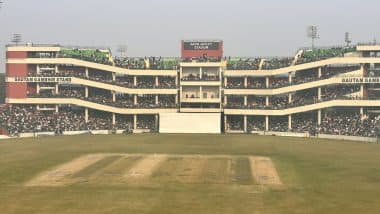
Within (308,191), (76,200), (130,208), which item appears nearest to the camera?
(130,208)

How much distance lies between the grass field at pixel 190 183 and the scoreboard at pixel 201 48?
6482 centimetres

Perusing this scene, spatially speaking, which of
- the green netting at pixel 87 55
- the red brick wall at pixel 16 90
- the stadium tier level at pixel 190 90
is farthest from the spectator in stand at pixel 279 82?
the red brick wall at pixel 16 90

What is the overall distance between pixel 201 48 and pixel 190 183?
93027 millimetres

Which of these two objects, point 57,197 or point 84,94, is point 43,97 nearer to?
point 84,94

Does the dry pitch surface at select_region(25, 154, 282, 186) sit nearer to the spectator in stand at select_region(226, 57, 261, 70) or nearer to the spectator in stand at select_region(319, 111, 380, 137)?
the spectator in stand at select_region(319, 111, 380, 137)

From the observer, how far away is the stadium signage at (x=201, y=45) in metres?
134

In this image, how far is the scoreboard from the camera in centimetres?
13438

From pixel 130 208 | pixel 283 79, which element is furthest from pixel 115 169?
pixel 283 79

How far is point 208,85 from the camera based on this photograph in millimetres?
125562

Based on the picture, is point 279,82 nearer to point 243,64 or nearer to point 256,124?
point 243,64

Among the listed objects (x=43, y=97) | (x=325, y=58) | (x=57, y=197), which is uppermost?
(x=325, y=58)

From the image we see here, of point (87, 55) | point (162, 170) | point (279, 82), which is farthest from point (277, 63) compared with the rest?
point (162, 170)

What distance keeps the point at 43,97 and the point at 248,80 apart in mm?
49207

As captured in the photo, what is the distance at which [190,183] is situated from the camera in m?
44.5
